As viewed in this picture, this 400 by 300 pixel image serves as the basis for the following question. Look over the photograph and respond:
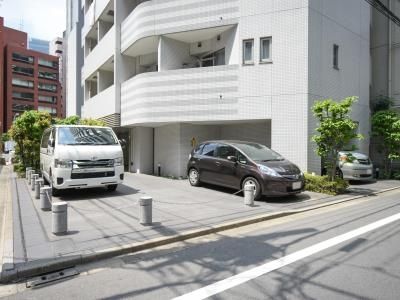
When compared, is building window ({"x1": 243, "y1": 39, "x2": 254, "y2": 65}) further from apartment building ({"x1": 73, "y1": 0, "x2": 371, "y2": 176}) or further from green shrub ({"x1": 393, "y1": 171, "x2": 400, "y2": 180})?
green shrub ({"x1": 393, "y1": 171, "x2": 400, "y2": 180})

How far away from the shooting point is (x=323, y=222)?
7.59m

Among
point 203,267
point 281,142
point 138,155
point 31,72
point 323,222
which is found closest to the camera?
point 203,267

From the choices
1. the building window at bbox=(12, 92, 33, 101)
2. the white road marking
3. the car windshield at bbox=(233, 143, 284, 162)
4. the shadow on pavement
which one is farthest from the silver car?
the building window at bbox=(12, 92, 33, 101)

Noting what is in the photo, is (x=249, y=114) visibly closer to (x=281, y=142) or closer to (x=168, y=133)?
(x=281, y=142)

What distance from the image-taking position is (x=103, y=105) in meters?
20.9

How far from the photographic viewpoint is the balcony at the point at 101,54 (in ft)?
64.8

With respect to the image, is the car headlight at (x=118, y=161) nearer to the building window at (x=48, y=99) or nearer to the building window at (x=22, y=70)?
the building window at (x=22, y=70)

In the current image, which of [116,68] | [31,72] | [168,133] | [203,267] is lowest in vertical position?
[203,267]

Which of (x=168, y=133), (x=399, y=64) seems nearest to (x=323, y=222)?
(x=168, y=133)

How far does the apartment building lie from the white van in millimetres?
5406

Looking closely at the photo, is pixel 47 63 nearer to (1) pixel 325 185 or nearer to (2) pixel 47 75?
(2) pixel 47 75

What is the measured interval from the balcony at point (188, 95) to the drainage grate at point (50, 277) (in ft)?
35.2

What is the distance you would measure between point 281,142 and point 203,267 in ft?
31.8

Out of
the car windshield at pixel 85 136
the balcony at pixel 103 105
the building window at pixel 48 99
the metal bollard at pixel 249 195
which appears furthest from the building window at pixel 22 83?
the metal bollard at pixel 249 195
